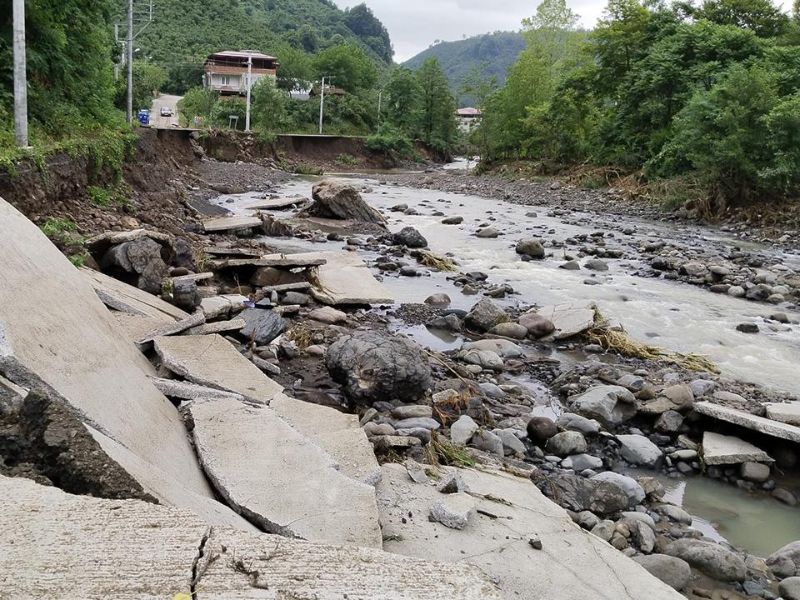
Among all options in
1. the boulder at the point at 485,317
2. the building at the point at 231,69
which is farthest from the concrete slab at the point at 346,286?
the building at the point at 231,69

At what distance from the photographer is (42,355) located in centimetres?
309

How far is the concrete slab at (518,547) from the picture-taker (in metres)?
3.07

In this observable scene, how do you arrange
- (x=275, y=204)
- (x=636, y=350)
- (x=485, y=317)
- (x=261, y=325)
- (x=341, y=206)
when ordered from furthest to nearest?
(x=275, y=204)
(x=341, y=206)
(x=485, y=317)
(x=636, y=350)
(x=261, y=325)

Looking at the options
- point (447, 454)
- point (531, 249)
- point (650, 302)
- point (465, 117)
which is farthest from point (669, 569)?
point (465, 117)

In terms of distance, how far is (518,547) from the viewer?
130 inches

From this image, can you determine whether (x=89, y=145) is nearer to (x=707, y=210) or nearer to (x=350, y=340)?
(x=350, y=340)

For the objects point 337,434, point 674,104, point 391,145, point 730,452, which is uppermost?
point 674,104

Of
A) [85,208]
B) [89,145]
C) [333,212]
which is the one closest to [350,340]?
[85,208]

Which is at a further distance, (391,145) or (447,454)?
(391,145)

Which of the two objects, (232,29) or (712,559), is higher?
(232,29)

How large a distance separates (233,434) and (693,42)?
30.0m

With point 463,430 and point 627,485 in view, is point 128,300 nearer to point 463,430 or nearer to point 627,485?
point 463,430

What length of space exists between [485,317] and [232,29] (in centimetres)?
9065

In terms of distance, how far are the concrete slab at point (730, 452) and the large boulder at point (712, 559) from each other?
1398 millimetres
